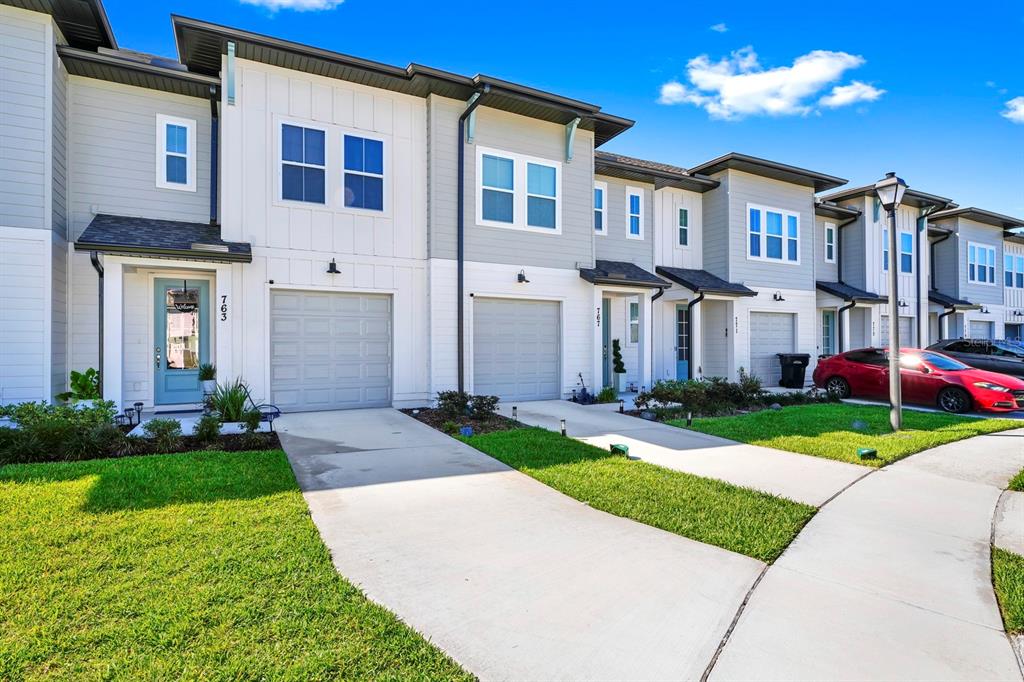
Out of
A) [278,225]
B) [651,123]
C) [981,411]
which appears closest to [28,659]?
[278,225]

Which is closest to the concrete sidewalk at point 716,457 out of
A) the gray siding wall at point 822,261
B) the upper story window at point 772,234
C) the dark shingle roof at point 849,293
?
the upper story window at point 772,234

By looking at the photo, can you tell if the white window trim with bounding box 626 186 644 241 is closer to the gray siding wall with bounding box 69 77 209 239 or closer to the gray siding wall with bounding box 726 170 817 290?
the gray siding wall with bounding box 726 170 817 290

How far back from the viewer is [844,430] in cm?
887

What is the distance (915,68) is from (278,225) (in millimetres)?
13828

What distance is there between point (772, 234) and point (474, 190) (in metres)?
10.3

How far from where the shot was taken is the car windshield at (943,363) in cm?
1173

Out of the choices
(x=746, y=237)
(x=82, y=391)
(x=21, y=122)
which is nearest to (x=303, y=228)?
(x=21, y=122)

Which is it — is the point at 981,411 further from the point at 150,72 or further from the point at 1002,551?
the point at 150,72

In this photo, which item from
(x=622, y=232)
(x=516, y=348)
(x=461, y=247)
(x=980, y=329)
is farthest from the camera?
(x=980, y=329)

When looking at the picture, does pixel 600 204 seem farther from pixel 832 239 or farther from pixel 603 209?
pixel 832 239

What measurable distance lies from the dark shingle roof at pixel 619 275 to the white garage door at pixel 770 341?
4.69 m

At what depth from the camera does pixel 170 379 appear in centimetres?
998

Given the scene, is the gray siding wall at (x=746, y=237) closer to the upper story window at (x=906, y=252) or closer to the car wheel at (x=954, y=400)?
the upper story window at (x=906, y=252)

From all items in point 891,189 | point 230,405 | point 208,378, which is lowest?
point 230,405
